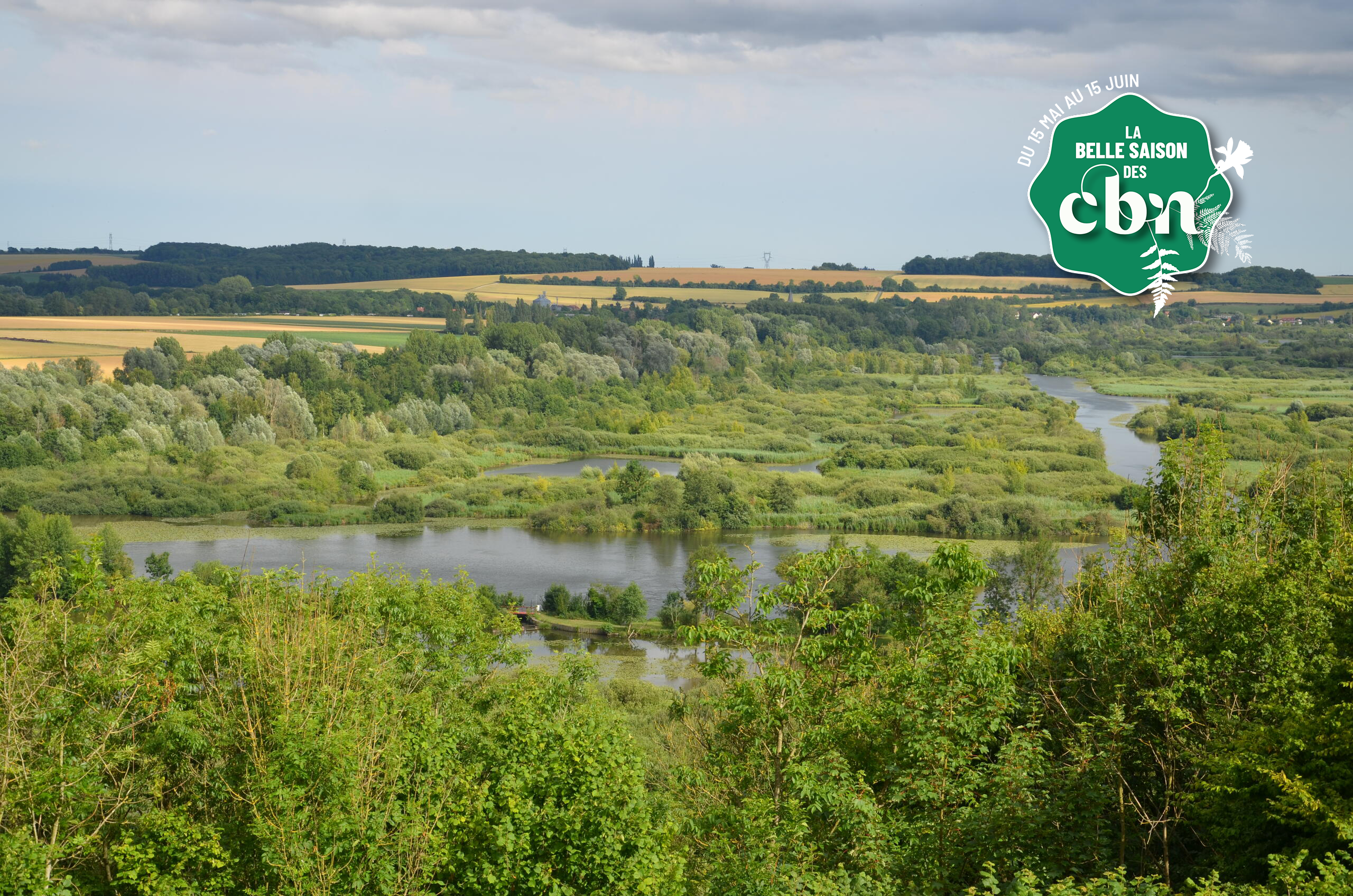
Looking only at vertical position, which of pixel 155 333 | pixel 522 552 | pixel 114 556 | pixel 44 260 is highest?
pixel 44 260

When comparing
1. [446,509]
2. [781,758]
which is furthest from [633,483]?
[781,758]

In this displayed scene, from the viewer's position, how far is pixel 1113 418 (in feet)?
188

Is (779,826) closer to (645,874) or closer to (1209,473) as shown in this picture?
(645,874)

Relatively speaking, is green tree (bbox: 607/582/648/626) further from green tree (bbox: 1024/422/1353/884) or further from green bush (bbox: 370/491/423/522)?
green tree (bbox: 1024/422/1353/884)

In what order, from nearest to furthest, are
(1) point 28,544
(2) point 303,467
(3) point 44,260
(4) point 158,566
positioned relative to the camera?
(4) point 158,566
(1) point 28,544
(2) point 303,467
(3) point 44,260

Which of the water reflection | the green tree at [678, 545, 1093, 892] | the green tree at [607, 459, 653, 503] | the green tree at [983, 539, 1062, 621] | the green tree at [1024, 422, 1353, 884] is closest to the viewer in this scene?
the green tree at [1024, 422, 1353, 884]

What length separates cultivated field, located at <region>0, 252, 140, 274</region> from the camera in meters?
92.2

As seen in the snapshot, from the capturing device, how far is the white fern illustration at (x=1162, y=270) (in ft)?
44.7

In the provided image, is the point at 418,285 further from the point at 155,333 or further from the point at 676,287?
the point at 155,333

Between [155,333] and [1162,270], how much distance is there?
6320cm

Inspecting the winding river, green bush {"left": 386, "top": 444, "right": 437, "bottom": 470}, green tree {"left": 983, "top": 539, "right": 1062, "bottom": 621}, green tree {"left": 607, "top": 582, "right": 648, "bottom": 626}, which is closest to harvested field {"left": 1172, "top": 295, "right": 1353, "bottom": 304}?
the winding river

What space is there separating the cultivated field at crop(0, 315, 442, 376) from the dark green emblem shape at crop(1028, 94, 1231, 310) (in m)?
52.3

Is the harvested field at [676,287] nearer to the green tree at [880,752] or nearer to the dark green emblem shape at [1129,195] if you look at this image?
the dark green emblem shape at [1129,195]

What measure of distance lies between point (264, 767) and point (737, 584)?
3.47m
